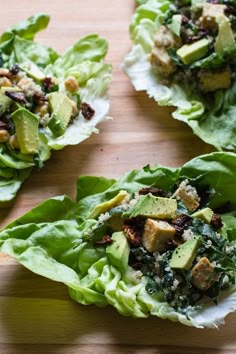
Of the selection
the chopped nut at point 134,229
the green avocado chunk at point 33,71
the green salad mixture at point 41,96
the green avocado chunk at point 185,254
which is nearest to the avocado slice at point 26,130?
the green salad mixture at point 41,96

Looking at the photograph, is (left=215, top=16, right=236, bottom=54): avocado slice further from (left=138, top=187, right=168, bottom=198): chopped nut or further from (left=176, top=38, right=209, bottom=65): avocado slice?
(left=138, top=187, right=168, bottom=198): chopped nut

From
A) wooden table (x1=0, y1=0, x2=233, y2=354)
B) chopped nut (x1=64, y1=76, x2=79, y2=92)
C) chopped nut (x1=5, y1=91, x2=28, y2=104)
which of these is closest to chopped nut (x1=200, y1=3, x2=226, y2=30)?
wooden table (x1=0, y1=0, x2=233, y2=354)

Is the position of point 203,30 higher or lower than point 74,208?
higher

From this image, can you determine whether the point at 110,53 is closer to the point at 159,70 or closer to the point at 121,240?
the point at 159,70

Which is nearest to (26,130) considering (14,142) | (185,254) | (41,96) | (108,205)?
(14,142)

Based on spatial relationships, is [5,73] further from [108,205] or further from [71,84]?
[108,205]

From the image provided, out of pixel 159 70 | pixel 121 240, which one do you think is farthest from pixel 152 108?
pixel 121 240
